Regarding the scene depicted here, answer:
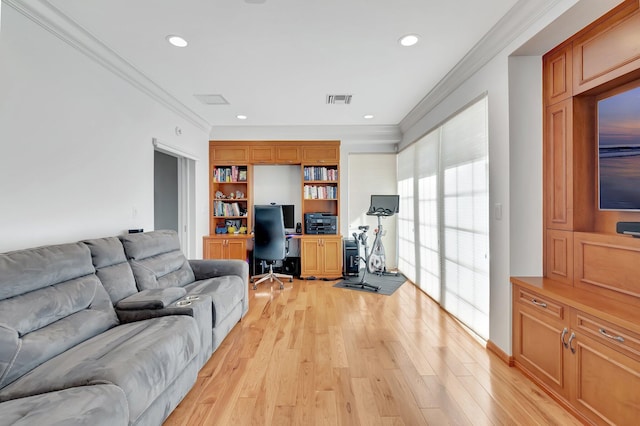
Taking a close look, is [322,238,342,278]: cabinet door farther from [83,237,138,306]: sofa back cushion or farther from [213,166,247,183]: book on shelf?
[83,237,138,306]: sofa back cushion

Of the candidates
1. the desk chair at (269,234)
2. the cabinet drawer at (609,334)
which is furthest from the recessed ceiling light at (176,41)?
the cabinet drawer at (609,334)

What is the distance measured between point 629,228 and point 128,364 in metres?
2.78

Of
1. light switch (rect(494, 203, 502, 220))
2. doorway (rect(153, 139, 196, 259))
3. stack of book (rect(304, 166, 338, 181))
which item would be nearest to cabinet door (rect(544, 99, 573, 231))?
light switch (rect(494, 203, 502, 220))

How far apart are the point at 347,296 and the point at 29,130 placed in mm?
3620

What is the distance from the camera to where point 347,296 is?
3969 mm

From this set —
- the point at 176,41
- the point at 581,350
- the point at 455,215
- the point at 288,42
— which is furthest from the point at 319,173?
the point at 581,350

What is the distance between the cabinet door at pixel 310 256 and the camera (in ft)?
16.2

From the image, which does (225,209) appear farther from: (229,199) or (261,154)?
(261,154)

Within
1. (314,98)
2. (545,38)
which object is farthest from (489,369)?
(314,98)

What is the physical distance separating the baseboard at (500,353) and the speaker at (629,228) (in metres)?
1.21

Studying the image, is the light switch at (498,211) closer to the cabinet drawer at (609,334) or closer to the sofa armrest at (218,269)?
the cabinet drawer at (609,334)

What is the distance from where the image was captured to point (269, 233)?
443 centimetres

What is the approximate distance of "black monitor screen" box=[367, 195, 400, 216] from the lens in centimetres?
439

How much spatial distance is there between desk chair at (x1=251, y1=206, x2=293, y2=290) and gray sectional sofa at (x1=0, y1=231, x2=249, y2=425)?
1.88m
